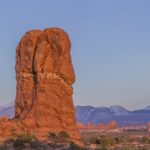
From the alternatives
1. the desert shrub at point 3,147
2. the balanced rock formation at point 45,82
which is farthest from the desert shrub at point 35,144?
the balanced rock formation at point 45,82

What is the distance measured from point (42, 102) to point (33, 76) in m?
2.46

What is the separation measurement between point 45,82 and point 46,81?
0.13 metres

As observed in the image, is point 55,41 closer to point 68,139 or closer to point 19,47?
point 19,47

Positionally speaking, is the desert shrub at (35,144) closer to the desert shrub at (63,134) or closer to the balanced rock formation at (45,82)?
the balanced rock formation at (45,82)

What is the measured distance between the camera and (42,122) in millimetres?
38625

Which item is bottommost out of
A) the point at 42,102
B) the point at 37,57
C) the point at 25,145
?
the point at 25,145

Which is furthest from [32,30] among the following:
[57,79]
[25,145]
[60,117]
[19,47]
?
[25,145]

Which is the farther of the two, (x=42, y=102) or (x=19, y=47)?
(x=19, y=47)

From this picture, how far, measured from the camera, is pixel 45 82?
39688mm

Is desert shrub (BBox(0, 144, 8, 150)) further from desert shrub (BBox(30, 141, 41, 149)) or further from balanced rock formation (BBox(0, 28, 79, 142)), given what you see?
balanced rock formation (BBox(0, 28, 79, 142))

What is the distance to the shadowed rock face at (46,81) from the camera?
39188 millimetres

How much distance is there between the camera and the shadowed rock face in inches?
1543

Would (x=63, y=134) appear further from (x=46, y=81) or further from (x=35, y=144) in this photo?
(x=35, y=144)

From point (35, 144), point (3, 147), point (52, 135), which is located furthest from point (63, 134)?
point (3, 147)
